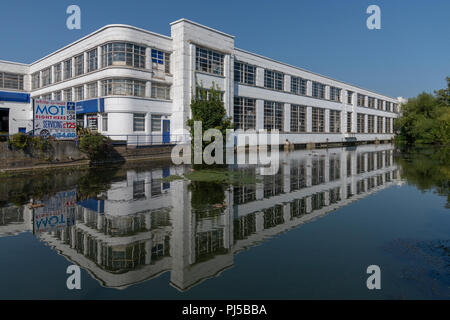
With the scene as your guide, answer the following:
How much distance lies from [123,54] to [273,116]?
2346 centimetres

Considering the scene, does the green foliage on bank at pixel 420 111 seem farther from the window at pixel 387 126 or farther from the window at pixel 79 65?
the window at pixel 79 65

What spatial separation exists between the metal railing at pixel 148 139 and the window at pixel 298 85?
2534 cm

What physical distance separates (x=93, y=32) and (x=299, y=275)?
1356 inches

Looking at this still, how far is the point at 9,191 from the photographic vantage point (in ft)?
44.1

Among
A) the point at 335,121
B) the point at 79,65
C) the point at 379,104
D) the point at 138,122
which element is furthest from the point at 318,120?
the point at 79,65

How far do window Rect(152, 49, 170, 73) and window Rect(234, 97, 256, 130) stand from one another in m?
10.2

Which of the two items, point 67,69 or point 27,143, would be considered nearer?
point 27,143

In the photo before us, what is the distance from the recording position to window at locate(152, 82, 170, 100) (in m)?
32.8

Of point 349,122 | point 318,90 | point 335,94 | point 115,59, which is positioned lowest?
point 349,122

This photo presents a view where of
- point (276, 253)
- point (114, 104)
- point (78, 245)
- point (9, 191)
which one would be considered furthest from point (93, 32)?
point (276, 253)

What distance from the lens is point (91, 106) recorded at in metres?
32.6

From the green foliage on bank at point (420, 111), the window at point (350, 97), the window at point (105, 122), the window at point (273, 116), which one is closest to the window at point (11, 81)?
the window at point (105, 122)

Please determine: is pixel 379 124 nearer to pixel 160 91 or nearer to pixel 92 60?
pixel 160 91

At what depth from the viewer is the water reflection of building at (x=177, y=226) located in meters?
5.88
